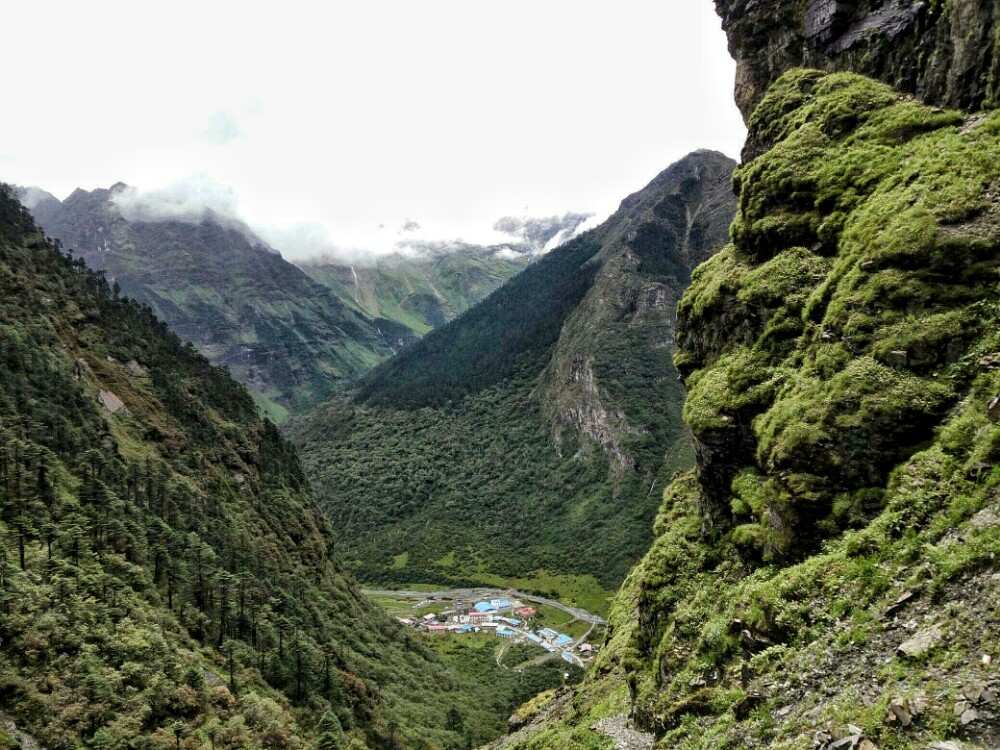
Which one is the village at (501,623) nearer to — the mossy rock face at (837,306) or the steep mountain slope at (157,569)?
the steep mountain slope at (157,569)

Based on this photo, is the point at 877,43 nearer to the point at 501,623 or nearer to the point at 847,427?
the point at 847,427

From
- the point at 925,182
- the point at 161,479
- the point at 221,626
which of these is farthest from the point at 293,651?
the point at 925,182

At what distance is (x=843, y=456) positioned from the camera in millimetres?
22578

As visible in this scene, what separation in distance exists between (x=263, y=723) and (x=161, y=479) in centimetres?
4256

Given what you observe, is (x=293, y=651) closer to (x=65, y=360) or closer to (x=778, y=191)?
(x=65, y=360)

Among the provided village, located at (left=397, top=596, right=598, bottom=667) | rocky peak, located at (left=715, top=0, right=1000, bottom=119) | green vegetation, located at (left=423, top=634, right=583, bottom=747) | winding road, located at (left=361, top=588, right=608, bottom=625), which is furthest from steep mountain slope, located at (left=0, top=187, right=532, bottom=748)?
rocky peak, located at (left=715, top=0, right=1000, bottom=119)

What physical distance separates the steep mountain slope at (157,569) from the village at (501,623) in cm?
2897

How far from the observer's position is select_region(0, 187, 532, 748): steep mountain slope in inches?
1780

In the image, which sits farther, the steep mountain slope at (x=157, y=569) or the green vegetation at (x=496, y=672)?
the green vegetation at (x=496, y=672)

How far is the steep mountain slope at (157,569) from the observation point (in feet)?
148

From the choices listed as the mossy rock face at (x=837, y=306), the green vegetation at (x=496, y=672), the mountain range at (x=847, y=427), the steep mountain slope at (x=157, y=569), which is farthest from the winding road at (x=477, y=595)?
the mossy rock face at (x=837, y=306)

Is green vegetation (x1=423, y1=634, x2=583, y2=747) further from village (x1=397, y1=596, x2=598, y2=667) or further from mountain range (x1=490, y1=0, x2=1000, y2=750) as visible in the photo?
mountain range (x1=490, y1=0, x2=1000, y2=750)

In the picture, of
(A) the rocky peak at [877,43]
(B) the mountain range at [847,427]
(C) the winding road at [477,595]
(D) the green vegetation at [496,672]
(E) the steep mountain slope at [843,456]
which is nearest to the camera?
(E) the steep mountain slope at [843,456]

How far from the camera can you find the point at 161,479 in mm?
80812
